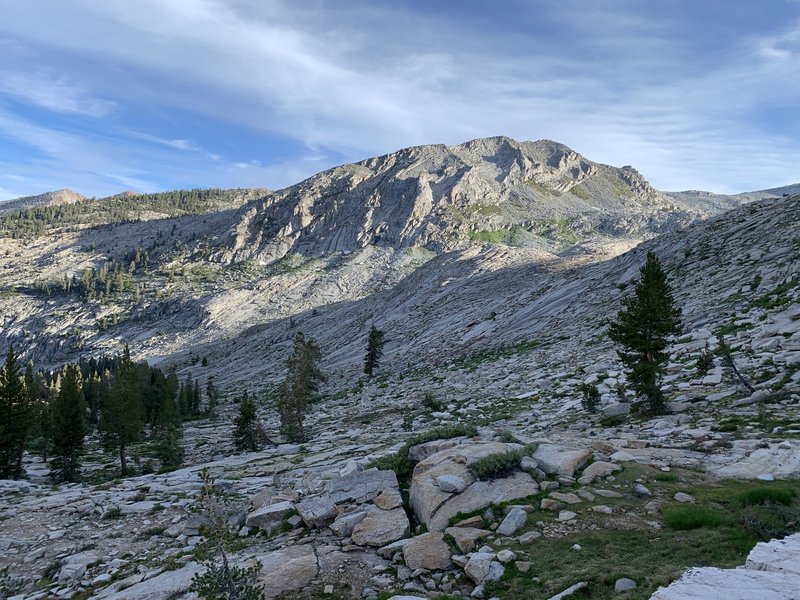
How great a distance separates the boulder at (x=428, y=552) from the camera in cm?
852

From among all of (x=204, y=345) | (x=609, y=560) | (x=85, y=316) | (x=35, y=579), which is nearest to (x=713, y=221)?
(x=609, y=560)

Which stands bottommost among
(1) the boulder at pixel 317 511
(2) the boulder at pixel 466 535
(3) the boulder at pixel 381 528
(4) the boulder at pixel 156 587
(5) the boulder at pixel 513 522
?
(4) the boulder at pixel 156 587

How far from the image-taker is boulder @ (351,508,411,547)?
9789 millimetres

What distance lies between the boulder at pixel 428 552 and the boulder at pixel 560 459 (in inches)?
147

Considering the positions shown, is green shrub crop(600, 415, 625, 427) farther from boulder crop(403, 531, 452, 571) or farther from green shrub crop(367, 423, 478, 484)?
boulder crop(403, 531, 452, 571)

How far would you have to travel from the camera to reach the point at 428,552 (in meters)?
8.80

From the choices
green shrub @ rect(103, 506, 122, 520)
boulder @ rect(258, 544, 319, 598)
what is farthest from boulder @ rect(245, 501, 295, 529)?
green shrub @ rect(103, 506, 122, 520)

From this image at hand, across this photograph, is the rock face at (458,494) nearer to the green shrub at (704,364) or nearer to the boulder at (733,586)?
the boulder at (733,586)

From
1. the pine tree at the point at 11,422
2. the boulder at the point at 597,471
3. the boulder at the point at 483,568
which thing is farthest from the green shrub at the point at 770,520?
the pine tree at the point at 11,422

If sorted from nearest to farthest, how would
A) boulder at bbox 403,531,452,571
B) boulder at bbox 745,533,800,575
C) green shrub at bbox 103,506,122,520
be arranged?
boulder at bbox 745,533,800,575
boulder at bbox 403,531,452,571
green shrub at bbox 103,506,122,520

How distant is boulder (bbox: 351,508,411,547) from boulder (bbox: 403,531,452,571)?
72 centimetres

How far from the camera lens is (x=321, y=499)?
12227 mm

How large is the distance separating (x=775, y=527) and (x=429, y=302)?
74.0 m

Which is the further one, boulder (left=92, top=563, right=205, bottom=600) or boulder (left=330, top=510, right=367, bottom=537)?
Result: boulder (left=330, top=510, right=367, bottom=537)
